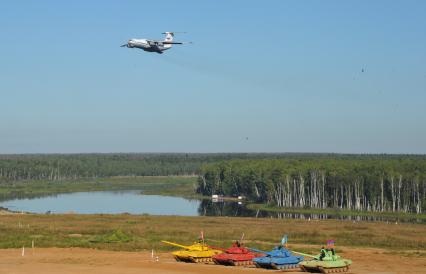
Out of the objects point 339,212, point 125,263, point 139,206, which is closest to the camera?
point 125,263

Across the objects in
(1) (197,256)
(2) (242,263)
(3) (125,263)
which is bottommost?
(3) (125,263)

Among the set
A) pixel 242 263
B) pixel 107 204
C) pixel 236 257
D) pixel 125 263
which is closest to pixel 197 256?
pixel 236 257

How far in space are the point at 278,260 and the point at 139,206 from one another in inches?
3950

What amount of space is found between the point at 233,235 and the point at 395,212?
57744 mm

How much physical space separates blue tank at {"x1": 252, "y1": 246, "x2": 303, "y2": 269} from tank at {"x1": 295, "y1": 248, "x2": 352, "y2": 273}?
48.3 inches

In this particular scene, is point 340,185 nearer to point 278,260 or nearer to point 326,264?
point 278,260

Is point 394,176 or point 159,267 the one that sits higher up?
point 394,176

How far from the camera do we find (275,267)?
46781 mm

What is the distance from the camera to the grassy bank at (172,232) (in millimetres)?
63719

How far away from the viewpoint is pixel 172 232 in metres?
74.4

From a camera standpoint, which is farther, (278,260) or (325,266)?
A: (278,260)

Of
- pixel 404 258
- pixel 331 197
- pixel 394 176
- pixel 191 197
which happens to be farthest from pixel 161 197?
pixel 404 258

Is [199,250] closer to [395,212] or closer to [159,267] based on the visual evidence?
[159,267]

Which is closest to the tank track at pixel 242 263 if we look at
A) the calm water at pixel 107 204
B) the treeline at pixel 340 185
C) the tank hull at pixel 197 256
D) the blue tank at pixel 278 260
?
the blue tank at pixel 278 260
